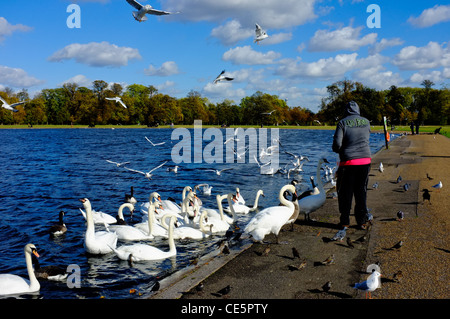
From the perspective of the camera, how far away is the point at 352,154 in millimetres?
7520

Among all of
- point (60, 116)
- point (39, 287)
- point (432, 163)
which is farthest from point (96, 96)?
point (39, 287)

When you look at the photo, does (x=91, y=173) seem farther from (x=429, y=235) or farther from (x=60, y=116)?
(x=60, y=116)

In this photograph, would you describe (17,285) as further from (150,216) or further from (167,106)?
(167,106)

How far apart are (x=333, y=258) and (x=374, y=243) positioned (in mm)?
1430

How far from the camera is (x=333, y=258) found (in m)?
6.01

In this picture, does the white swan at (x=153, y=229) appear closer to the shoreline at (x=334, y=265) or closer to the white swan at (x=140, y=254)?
the white swan at (x=140, y=254)

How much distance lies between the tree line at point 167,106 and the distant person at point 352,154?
85046 millimetres

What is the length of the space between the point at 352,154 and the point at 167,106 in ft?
378

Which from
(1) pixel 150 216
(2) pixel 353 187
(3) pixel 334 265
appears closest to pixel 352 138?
(2) pixel 353 187

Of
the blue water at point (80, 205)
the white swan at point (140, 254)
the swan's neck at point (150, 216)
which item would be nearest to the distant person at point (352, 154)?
the blue water at point (80, 205)

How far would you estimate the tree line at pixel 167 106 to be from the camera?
10075 centimetres
